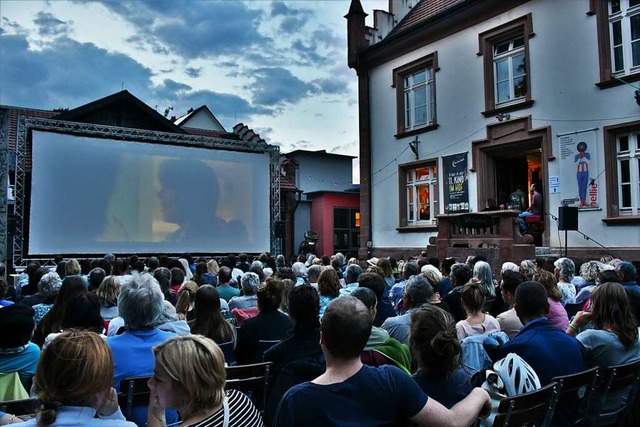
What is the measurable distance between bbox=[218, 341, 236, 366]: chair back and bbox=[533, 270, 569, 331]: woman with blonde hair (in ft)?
7.99

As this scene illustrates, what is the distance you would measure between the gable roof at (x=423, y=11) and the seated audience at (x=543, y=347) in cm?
1319

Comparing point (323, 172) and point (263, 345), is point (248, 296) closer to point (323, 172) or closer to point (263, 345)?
point (263, 345)

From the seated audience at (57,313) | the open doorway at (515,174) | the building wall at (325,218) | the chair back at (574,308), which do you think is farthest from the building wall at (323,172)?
the seated audience at (57,313)

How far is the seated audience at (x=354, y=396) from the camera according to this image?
1.63 m

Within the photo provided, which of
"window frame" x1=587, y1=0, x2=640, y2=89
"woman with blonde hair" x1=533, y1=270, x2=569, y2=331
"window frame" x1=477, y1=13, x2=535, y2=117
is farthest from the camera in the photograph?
"window frame" x1=477, y1=13, x2=535, y2=117

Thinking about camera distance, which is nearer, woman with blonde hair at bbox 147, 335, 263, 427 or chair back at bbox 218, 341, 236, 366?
woman with blonde hair at bbox 147, 335, 263, 427

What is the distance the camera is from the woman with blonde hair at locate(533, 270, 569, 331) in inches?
160

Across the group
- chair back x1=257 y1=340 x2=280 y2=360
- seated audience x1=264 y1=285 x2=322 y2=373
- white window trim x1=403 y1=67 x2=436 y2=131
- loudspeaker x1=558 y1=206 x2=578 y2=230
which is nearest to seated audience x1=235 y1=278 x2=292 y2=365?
chair back x1=257 y1=340 x2=280 y2=360

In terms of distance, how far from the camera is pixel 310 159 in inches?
1008

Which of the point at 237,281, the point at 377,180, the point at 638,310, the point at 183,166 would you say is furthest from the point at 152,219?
the point at 638,310

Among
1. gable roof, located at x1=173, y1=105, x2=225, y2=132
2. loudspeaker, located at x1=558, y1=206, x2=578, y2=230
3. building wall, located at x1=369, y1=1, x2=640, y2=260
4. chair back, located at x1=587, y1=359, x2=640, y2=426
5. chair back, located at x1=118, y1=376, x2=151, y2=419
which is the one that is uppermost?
gable roof, located at x1=173, y1=105, x2=225, y2=132

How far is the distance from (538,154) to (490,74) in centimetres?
239

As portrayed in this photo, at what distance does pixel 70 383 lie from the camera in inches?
63.4

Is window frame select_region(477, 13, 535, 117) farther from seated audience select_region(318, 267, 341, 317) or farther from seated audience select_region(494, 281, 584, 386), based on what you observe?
seated audience select_region(494, 281, 584, 386)
